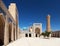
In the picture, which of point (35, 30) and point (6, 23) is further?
point (35, 30)

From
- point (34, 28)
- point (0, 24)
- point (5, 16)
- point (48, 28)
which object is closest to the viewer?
point (5, 16)

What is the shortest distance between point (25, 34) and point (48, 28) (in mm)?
8334

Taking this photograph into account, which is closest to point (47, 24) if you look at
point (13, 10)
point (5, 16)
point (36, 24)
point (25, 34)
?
point (36, 24)

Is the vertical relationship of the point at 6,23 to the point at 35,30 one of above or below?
above

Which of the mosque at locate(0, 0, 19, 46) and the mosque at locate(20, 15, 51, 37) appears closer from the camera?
the mosque at locate(0, 0, 19, 46)

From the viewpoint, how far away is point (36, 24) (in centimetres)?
4494

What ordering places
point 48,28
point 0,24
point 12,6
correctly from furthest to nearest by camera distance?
point 48,28 < point 12,6 < point 0,24

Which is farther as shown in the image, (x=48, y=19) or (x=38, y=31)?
(x=38, y=31)

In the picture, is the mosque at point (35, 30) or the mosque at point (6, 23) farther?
Answer: the mosque at point (35, 30)

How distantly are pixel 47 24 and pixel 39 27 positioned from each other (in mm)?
3864

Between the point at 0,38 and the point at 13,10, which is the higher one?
the point at 13,10

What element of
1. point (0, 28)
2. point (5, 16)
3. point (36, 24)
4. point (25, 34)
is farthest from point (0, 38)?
point (36, 24)

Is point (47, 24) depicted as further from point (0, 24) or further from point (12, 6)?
point (0, 24)

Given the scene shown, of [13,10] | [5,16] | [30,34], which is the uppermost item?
[13,10]
